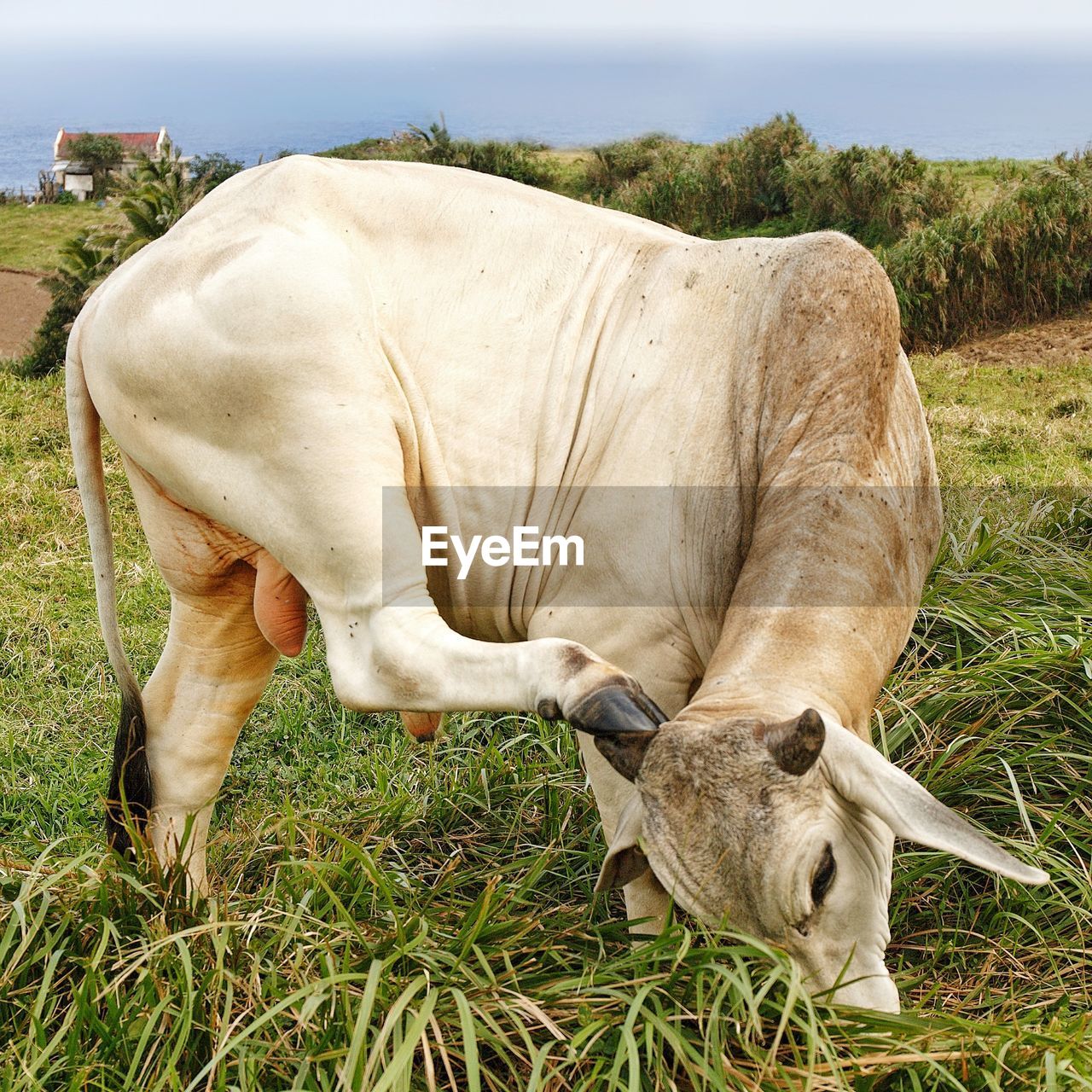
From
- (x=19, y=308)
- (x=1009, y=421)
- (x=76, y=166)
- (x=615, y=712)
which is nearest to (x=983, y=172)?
(x=1009, y=421)

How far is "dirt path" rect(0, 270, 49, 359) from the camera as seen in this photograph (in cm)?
1603

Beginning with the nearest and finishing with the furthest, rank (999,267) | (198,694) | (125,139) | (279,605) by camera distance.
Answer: (279,605) < (198,694) < (999,267) < (125,139)

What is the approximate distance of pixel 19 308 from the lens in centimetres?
1770

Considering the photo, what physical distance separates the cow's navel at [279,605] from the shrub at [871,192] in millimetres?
10439

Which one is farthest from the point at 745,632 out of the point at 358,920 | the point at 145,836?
the point at 145,836

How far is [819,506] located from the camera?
9.30 feet

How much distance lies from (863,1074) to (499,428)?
5.71ft

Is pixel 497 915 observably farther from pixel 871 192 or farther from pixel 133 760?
pixel 871 192

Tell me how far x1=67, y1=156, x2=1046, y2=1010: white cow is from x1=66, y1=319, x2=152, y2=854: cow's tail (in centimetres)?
4

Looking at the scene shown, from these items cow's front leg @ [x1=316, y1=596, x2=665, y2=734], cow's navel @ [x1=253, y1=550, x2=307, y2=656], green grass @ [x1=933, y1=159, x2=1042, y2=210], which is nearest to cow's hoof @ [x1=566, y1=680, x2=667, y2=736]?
cow's front leg @ [x1=316, y1=596, x2=665, y2=734]

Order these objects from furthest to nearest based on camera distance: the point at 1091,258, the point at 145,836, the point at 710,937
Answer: the point at 1091,258
the point at 145,836
the point at 710,937

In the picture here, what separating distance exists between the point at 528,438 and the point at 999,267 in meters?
8.80

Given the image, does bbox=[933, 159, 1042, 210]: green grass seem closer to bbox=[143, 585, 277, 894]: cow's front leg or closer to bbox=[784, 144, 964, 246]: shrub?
bbox=[784, 144, 964, 246]: shrub

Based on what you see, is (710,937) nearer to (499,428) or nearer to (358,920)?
(358,920)
